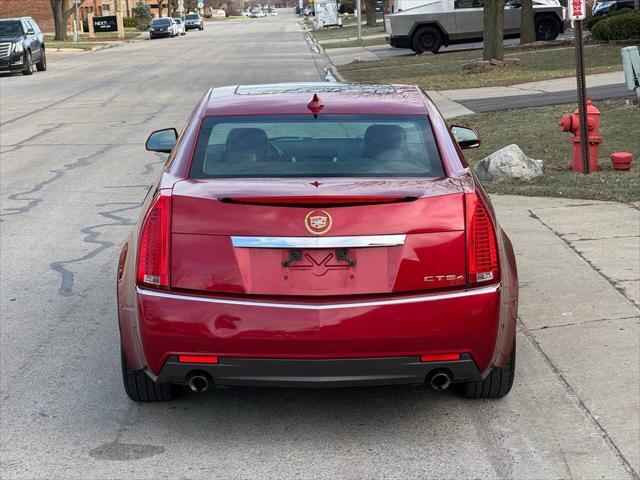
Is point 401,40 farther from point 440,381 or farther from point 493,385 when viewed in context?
point 440,381

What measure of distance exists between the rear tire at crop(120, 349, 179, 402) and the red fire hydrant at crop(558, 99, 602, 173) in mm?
7296

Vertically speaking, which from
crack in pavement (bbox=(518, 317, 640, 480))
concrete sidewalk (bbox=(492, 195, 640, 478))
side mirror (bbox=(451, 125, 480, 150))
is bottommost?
crack in pavement (bbox=(518, 317, 640, 480))

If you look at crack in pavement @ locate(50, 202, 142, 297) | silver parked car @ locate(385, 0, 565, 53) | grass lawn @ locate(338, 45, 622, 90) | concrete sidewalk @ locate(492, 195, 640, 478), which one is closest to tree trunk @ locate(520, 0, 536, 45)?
silver parked car @ locate(385, 0, 565, 53)

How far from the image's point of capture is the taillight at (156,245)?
482 centimetres

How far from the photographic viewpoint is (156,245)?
15.9 feet

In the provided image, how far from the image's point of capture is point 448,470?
4715 mm

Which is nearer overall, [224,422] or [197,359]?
[197,359]

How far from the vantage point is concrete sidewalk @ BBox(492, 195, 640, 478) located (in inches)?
214

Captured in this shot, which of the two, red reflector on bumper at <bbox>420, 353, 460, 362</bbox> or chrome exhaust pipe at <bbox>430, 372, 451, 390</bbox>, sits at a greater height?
red reflector on bumper at <bbox>420, 353, 460, 362</bbox>

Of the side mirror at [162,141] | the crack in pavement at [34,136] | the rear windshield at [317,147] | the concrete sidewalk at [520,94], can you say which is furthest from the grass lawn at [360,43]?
the rear windshield at [317,147]

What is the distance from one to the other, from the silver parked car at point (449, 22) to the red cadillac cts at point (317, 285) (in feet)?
104

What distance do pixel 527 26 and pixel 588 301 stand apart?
29910 mm

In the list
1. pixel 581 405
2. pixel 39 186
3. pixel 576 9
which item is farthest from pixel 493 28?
pixel 581 405

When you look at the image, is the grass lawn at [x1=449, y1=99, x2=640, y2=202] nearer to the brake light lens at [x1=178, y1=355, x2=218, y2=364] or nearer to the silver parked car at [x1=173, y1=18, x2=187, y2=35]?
the brake light lens at [x1=178, y1=355, x2=218, y2=364]
